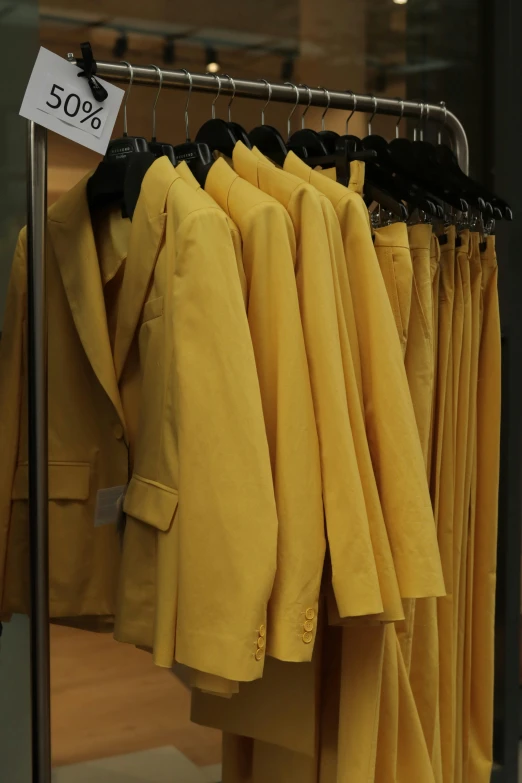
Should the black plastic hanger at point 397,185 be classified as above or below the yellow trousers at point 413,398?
above

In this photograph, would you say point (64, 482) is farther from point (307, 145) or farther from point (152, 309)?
point (307, 145)

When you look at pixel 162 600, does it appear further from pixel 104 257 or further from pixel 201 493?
pixel 104 257

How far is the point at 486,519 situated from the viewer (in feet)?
6.03

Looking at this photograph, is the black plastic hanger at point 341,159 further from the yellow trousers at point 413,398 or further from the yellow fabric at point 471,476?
the yellow fabric at point 471,476

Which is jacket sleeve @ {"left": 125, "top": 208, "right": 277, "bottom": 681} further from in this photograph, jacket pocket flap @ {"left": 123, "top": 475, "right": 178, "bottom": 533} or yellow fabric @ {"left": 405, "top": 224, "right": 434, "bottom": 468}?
yellow fabric @ {"left": 405, "top": 224, "right": 434, "bottom": 468}

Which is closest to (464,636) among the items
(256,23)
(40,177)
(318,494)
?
(318,494)

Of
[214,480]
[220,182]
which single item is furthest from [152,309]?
[214,480]

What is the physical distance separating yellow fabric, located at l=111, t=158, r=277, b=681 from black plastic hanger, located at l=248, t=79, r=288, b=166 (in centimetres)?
28

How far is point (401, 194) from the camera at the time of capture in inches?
62.8

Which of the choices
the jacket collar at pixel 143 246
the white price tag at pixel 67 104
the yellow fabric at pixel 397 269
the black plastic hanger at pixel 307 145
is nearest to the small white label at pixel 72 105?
the white price tag at pixel 67 104

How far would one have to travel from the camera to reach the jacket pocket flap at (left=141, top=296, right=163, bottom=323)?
137cm

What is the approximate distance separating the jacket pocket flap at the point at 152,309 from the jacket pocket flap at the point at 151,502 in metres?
0.24

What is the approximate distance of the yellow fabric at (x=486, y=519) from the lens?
1.79m

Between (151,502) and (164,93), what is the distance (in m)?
0.95
